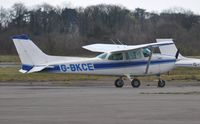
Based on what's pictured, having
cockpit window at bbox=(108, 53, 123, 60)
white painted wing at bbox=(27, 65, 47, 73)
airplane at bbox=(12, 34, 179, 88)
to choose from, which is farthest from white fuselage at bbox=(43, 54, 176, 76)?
white painted wing at bbox=(27, 65, 47, 73)

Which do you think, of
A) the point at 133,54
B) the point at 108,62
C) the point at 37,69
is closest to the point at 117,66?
the point at 108,62

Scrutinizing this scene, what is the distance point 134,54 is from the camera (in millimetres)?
31422

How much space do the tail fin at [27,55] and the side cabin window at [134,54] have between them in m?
4.33

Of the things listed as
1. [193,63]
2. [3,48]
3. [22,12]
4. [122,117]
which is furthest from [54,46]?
[122,117]

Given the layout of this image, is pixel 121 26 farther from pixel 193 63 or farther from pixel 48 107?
pixel 48 107

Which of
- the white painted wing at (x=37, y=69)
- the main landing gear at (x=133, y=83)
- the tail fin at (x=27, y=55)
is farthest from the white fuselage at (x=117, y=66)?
the tail fin at (x=27, y=55)

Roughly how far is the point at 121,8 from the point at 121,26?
12.9m

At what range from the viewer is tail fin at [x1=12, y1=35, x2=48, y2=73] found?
98.0 feet

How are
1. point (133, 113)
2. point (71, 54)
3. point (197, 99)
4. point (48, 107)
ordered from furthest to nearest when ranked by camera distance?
point (71, 54) → point (197, 99) → point (48, 107) → point (133, 113)

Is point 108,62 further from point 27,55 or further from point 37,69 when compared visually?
point 27,55

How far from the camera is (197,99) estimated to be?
66.2ft

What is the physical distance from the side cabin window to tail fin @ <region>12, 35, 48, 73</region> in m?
4.33

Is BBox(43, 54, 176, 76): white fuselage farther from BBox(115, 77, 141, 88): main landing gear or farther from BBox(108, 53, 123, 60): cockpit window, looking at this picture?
BBox(115, 77, 141, 88): main landing gear

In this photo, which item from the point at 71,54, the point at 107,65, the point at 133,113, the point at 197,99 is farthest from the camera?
the point at 71,54
